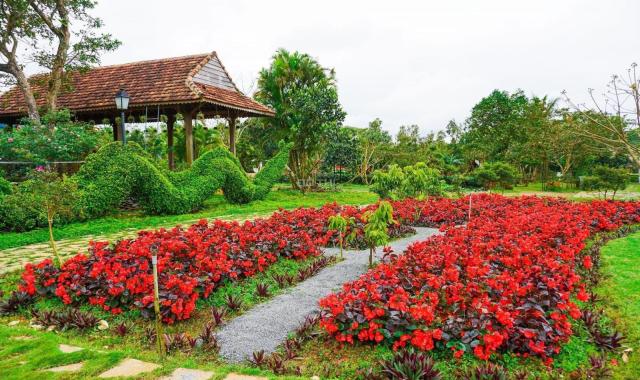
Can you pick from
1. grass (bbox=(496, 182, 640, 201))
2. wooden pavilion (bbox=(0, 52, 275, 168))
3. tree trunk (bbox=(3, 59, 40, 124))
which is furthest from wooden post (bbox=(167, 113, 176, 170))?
grass (bbox=(496, 182, 640, 201))

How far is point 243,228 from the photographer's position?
6.94m

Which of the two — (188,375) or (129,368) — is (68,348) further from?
(188,375)

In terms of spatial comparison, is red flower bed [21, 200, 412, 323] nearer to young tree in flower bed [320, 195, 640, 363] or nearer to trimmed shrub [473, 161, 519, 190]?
young tree in flower bed [320, 195, 640, 363]

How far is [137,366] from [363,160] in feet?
83.6

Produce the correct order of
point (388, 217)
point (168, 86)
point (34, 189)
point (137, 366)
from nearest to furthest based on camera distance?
point (137, 366), point (34, 189), point (388, 217), point (168, 86)

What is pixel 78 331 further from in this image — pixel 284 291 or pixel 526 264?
pixel 526 264

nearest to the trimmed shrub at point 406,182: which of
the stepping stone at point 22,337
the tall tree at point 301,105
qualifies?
the tall tree at point 301,105

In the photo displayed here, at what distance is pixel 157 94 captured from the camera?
14.1 metres

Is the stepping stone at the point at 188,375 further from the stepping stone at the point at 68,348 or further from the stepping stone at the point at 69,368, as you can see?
the stepping stone at the point at 68,348

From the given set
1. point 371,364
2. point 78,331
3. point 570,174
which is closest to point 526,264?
point 371,364


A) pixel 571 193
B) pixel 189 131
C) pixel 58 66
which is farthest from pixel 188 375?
pixel 571 193

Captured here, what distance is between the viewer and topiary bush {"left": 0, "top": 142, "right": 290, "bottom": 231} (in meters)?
9.67

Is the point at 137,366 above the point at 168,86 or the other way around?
the other way around

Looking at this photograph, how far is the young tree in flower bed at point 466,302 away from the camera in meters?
3.35
